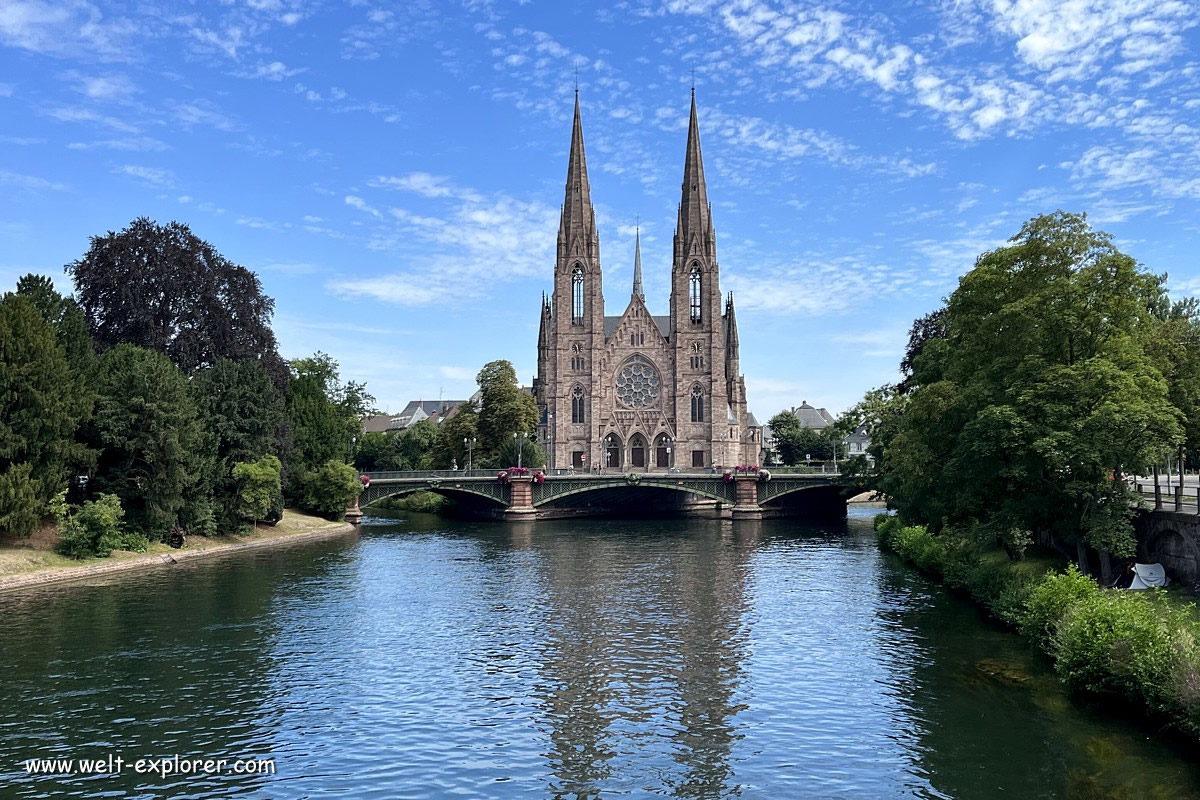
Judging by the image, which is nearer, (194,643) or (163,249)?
(194,643)

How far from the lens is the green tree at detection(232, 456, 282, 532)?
62.8 m

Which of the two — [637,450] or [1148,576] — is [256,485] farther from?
[637,450]

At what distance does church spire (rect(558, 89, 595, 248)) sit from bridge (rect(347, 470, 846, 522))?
121 feet

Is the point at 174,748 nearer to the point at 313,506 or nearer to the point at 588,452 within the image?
the point at 313,506

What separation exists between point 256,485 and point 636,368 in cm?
6901

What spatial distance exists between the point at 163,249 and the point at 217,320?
5.92 meters

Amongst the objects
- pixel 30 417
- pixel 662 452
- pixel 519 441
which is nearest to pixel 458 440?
pixel 519 441

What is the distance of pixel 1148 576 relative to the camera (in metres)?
32.2

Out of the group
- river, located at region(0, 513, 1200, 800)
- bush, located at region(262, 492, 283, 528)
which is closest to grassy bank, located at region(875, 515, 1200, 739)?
river, located at region(0, 513, 1200, 800)

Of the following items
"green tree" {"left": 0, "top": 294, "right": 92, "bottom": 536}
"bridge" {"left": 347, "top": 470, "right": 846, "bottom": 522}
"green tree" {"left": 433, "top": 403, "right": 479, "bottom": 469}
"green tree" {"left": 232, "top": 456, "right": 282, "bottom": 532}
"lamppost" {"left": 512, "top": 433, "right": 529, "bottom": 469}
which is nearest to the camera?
"green tree" {"left": 0, "top": 294, "right": 92, "bottom": 536}

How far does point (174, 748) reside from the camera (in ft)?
72.8

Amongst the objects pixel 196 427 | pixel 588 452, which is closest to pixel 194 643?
pixel 196 427

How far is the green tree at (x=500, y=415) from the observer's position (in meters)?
113

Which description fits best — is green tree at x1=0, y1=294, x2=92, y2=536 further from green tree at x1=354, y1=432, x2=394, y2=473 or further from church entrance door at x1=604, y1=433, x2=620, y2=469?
church entrance door at x1=604, y1=433, x2=620, y2=469
